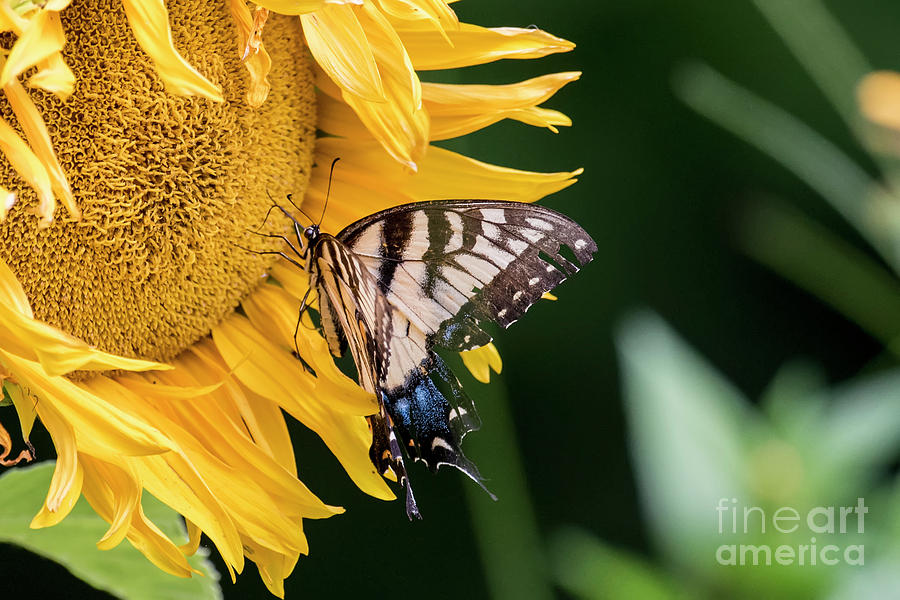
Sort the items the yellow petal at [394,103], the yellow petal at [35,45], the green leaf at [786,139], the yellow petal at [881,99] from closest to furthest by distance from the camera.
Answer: the yellow petal at [35,45] < the yellow petal at [394,103] < the yellow petal at [881,99] < the green leaf at [786,139]

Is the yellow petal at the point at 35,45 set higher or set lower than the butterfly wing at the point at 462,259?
higher

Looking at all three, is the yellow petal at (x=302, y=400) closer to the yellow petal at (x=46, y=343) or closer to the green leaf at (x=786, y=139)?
the yellow petal at (x=46, y=343)

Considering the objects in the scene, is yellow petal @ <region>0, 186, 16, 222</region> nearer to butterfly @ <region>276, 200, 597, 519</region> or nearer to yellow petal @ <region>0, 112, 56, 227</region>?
yellow petal @ <region>0, 112, 56, 227</region>

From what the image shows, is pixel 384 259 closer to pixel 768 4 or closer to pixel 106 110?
pixel 106 110

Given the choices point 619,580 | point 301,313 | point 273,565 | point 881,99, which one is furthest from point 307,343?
point 881,99

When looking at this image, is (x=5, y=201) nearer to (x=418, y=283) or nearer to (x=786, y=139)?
(x=418, y=283)

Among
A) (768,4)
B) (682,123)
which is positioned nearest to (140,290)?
(768,4)

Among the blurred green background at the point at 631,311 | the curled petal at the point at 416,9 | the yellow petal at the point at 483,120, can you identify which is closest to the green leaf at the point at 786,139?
the blurred green background at the point at 631,311
